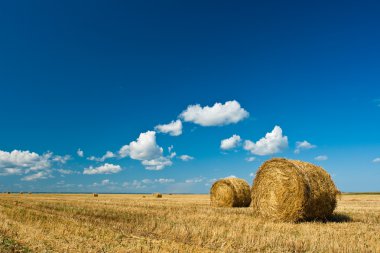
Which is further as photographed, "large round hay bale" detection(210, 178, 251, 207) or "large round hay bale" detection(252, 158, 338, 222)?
"large round hay bale" detection(210, 178, 251, 207)

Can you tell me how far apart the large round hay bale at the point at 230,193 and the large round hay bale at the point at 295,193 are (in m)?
7.66

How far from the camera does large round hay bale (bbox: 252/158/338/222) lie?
46.4 ft

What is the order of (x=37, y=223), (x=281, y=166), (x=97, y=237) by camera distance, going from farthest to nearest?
1. (x=281, y=166)
2. (x=37, y=223)
3. (x=97, y=237)

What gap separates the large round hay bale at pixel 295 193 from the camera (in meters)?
14.1

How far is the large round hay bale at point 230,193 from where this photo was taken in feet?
77.1

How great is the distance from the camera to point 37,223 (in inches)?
444

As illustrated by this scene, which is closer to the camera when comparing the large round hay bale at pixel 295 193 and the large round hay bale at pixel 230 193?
the large round hay bale at pixel 295 193

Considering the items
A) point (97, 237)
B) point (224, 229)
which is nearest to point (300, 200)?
point (224, 229)

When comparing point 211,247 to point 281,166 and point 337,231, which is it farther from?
point 281,166

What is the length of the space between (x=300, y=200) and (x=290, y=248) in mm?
6280

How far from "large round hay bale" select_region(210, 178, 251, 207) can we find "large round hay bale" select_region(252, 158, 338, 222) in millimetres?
7662

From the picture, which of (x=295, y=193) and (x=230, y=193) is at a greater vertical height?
(x=230, y=193)

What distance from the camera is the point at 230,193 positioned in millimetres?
23547

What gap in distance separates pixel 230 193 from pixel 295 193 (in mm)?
9527
